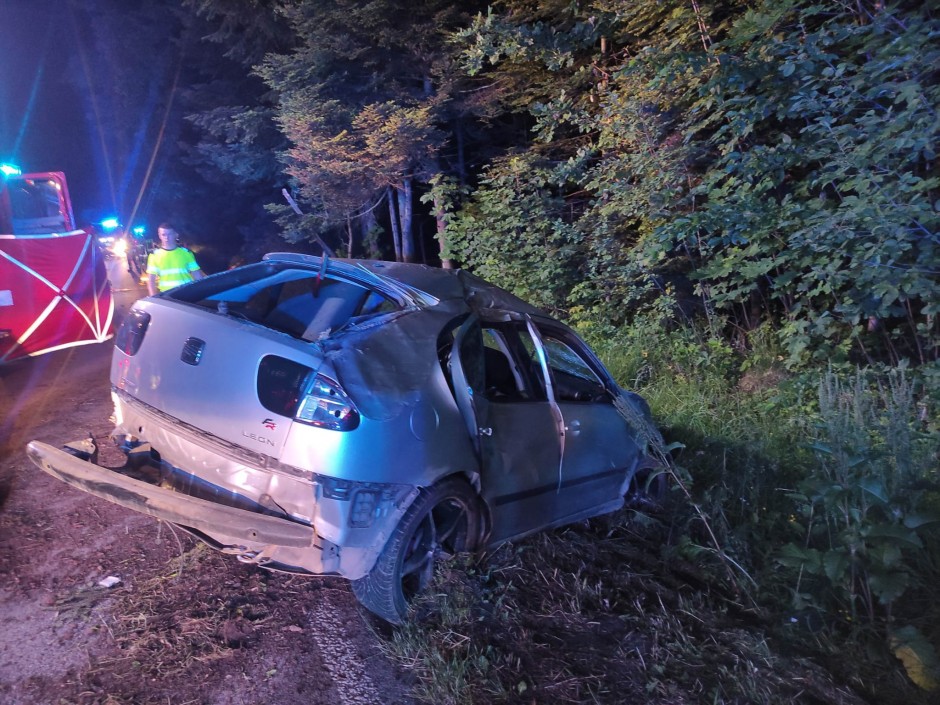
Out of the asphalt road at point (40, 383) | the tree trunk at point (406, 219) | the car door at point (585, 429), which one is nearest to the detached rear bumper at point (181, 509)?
the car door at point (585, 429)

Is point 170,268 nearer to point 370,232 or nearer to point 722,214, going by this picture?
point 722,214

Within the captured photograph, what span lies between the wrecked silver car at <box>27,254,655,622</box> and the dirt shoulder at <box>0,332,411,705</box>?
0.36m

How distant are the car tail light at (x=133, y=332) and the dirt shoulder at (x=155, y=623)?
3.88ft

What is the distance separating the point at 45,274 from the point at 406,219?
8.04 meters

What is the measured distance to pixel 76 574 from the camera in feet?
12.3

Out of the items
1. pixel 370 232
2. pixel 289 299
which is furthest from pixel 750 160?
pixel 370 232

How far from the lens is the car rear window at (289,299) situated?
12.5 feet

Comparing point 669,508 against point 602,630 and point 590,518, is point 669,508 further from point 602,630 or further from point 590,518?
point 602,630

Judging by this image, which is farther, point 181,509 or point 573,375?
point 573,375

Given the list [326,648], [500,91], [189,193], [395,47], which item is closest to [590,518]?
[326,648]

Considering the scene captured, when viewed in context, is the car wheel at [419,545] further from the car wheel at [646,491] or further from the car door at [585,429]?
the car wheel at [646,491]

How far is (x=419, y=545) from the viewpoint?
3557 mm

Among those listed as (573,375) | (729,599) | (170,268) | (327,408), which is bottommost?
(729,599)

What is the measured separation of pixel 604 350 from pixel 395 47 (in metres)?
7.59
